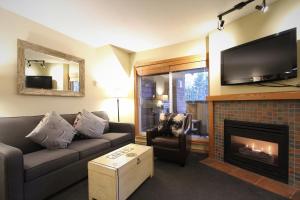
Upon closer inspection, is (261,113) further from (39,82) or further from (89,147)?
(39,82)

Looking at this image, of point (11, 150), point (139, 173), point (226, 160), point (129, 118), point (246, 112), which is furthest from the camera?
point (129, 118)

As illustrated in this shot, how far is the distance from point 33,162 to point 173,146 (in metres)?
1.91

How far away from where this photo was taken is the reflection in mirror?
2443 millimetres

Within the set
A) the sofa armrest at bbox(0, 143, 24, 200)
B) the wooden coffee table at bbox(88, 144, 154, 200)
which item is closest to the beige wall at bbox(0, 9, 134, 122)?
the sofa armrest at bbox(0, 143, 24, 200)

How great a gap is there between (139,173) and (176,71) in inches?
96.3

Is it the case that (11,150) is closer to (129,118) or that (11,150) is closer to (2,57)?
(2,57)

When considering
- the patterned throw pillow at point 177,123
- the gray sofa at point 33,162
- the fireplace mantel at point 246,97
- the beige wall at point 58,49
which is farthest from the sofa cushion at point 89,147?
the fireplace mantel at point 246,97

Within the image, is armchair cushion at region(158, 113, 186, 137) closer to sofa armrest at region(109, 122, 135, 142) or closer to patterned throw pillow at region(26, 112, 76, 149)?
sofa armrest at region(109, 122, 135, 142)

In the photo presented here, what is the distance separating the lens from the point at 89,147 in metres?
2.26

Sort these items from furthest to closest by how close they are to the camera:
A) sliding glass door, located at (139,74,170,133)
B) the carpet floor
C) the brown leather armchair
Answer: sliding glass door, located at (139,74,170,133) → the brown leather armchair → the carpet floor

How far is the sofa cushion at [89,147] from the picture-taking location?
7.07ft

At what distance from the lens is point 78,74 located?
3230 mm

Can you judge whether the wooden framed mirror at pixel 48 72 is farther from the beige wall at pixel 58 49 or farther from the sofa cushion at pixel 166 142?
the sofa cushion at pixel 166 142

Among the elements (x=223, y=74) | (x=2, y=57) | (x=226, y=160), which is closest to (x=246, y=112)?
(x=223, y=74)
